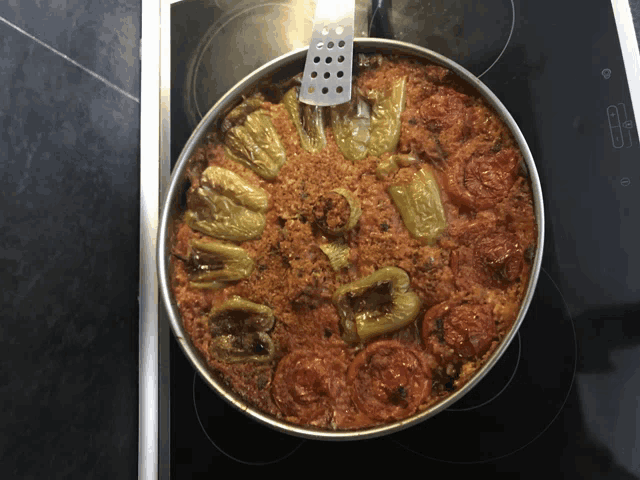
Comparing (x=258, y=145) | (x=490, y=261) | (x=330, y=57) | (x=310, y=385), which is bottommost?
(x=310, y=385)

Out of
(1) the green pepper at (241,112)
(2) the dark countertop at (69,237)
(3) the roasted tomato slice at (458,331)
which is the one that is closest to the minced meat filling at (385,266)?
(3) the roasted tomato slice at (458,331)

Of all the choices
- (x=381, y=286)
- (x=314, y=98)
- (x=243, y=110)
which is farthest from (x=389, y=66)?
(x=381, y=286)

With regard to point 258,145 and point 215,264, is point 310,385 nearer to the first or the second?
point 215,264

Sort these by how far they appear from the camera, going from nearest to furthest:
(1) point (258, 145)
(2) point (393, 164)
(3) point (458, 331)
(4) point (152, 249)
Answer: (3) point (458, 331)
(2) point (393, 164)
(1) point (258, 145)
(4) point (152, 249)

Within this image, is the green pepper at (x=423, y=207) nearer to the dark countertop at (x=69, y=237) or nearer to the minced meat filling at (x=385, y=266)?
the minced meat filling at (x=385, y=266)

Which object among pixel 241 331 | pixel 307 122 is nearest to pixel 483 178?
pixel 307 122

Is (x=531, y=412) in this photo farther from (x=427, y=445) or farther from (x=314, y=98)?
(x=314, y=98)
